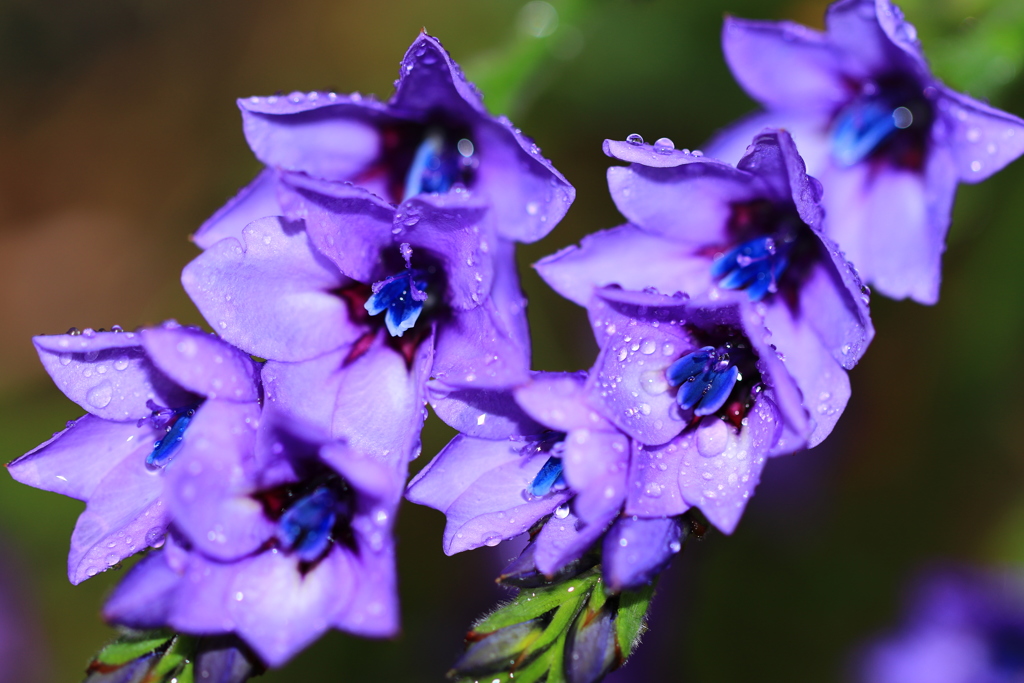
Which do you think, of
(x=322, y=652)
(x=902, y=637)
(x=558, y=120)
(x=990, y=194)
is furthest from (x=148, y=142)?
(x=902, y=637)

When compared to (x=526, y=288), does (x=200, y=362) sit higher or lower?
higher

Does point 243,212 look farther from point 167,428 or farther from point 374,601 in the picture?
point 374,601

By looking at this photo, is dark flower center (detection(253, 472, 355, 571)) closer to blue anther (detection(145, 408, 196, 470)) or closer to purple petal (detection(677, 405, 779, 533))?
blue anther (detection(145, 408, 196, 470))

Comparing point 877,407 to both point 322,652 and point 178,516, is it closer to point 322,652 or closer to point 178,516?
point 322,652

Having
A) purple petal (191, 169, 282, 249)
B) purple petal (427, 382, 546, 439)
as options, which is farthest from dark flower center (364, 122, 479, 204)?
purple petal (427, 382, 546, 439)

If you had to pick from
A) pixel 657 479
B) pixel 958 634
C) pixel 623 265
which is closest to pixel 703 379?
pixel 657 479

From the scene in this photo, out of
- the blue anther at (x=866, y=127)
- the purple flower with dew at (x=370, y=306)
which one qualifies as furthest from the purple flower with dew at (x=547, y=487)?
the blue anther at (x=866, y=127)
